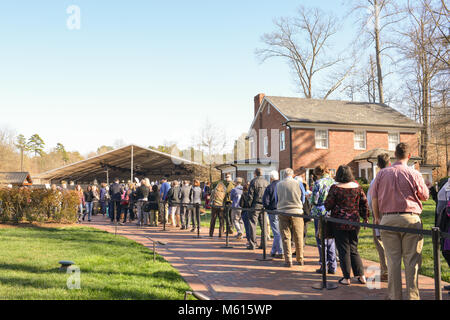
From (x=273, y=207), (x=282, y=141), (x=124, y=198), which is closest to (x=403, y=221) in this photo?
(x=273, y=207)

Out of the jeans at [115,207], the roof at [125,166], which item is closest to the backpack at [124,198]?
the jeans at [115,207]

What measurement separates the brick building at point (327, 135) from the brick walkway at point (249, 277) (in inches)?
754

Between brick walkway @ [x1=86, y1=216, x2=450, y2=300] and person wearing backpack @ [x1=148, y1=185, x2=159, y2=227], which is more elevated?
person wearing backpack @ [x1=148, y1=185, x2=159, y2=227]

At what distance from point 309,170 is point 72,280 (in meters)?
24.2

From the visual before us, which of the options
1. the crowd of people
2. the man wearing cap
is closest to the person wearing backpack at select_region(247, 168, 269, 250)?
the crowd of people

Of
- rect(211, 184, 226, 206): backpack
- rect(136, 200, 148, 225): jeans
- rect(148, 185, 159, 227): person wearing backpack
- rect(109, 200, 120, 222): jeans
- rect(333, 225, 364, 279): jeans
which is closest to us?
rect(333, 225, 364, 279): jeans

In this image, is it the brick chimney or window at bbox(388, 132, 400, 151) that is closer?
window at bbox(388, 132, 400, 151)

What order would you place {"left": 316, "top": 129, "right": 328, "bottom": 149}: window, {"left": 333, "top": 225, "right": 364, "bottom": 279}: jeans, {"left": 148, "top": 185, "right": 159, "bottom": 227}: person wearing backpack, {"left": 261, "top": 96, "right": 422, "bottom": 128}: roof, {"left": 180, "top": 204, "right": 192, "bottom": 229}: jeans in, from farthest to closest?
{"left": 261, "top": 96, "right": 422, "bottom": 128}: roof → {"left": 316, "top": 129, "right": 328, "bottom": 149}: window → {"left": 148, "top": 185, "right": 159, "bottom": 227}: person wearing backpack → {"left": 180, "top": 204, "right": 192, "bottom": 229}: jeans → {"left": 333, "top": 225, "right": 364, "bottom": 279}: jeans

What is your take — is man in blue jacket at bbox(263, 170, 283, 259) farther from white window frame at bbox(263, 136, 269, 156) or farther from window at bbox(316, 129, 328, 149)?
white window frame at bbox(263, 136, 269, 156)

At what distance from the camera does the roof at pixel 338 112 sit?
29609 mm

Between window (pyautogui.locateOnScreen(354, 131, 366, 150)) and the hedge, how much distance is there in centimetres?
2193

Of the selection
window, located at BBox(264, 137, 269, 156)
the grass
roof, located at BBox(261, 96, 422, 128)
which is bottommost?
the grass

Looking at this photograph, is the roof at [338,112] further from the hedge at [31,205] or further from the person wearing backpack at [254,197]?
the person wearing backpack at [254,197]

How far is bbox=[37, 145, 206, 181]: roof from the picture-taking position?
1297 inches
